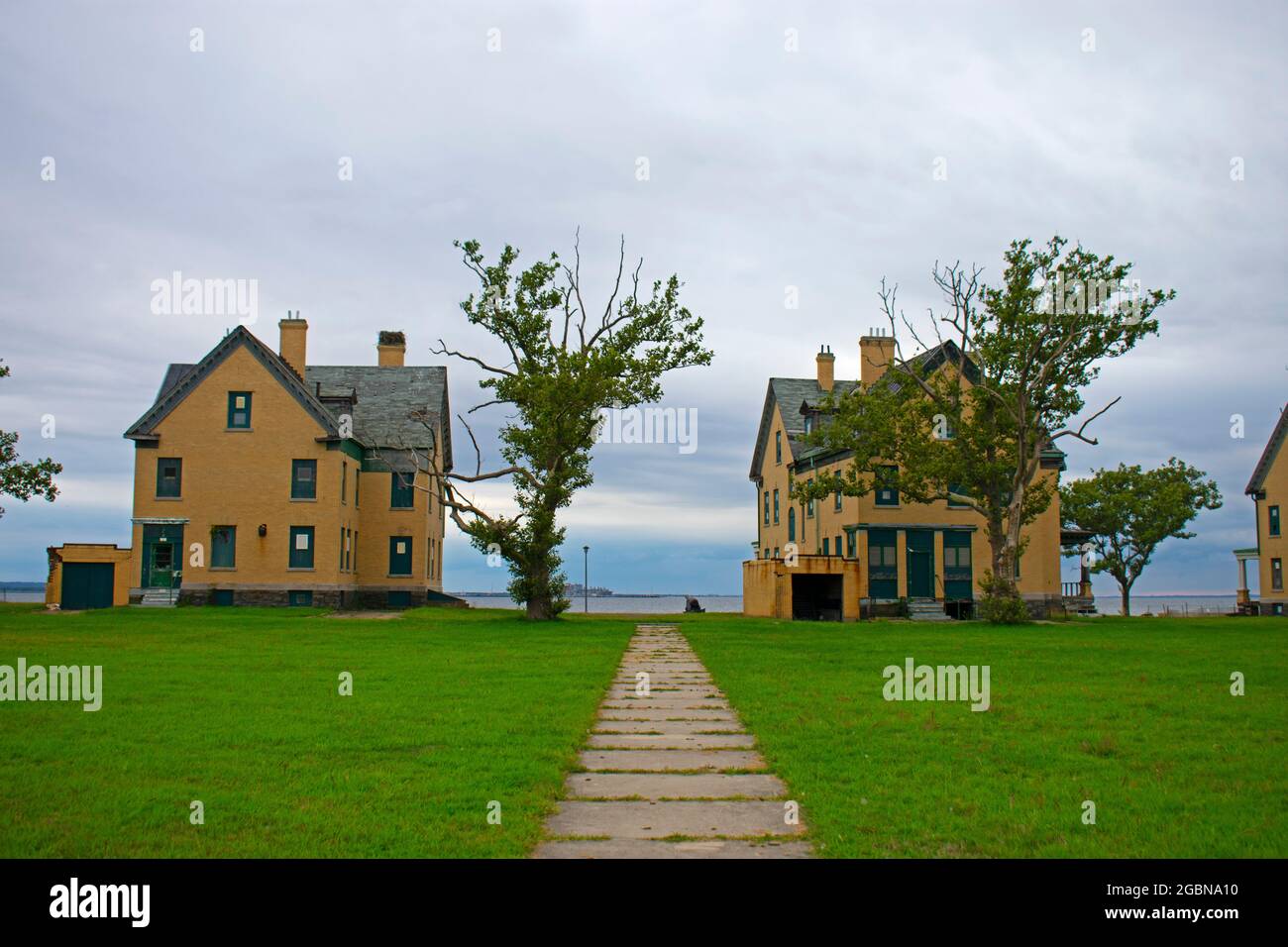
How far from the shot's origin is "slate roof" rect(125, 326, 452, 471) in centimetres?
4719

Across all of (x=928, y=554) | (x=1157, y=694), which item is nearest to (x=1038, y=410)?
(x=928, y=554)

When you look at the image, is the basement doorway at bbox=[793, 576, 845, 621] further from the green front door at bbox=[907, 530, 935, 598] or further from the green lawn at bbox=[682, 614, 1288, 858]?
the green lawn at bbox=[682, 614, 1288, 858]

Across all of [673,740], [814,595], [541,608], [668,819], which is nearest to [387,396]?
[541,608]

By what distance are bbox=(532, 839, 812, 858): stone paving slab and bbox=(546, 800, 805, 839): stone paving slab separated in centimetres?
19

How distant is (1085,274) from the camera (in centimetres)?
3497

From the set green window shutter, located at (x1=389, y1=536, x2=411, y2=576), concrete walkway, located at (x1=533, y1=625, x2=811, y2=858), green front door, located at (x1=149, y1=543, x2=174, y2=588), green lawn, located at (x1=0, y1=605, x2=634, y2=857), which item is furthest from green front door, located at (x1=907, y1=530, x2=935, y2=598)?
concrete walkway, located at (x1=533, y1=625, x2=811, y2=858)

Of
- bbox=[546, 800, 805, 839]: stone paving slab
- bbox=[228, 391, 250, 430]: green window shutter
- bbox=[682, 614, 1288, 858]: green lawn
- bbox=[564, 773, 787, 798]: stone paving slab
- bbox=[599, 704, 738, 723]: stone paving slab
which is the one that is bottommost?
bbox=[599, 704, 738, 723]: stone paving slab

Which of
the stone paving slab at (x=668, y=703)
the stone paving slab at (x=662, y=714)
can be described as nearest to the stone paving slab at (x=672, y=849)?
the stone paving slab at (x=662, y=714)

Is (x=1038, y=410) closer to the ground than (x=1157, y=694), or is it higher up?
higher up

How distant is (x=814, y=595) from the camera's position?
47250mm

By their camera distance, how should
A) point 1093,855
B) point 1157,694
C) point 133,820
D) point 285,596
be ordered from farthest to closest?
point 285,596 → point 1157,694 → point 133,820 → point 1093,855

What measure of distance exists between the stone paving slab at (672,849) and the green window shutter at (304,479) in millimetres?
42581

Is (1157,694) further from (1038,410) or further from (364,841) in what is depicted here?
(1038,410)
